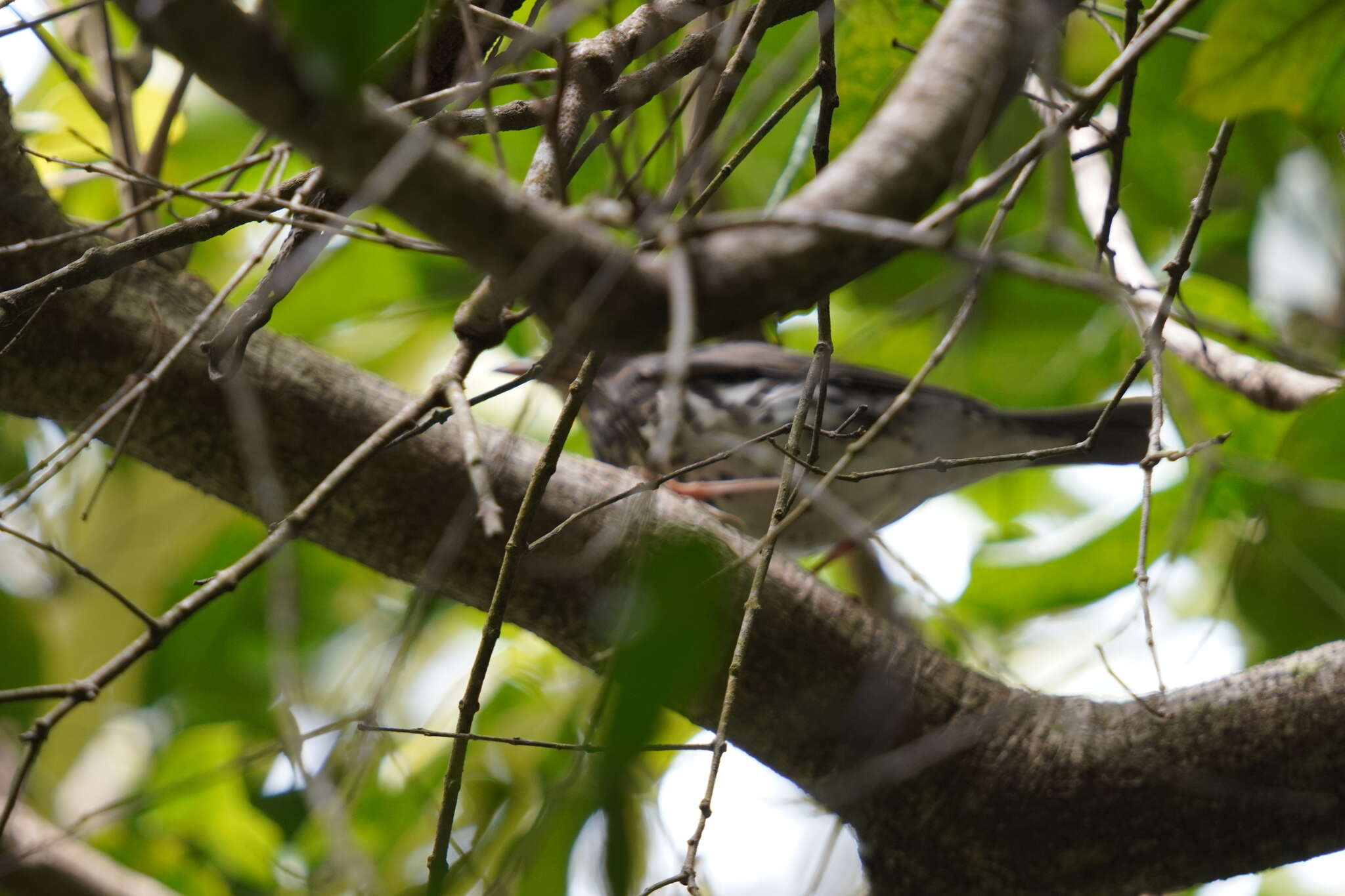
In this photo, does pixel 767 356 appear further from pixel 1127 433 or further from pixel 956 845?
pixel 956 845

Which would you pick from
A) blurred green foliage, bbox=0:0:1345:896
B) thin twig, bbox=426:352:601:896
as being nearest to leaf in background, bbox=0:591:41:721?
blurred green foliage, bbox=0:0:1345:896

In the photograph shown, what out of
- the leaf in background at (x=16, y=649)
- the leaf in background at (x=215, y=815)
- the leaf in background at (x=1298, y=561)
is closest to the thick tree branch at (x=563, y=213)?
the leaf in background at (x=1298, y=561)

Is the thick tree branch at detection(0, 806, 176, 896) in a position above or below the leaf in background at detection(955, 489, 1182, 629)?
below

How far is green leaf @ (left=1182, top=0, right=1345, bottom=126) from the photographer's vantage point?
1.62 m

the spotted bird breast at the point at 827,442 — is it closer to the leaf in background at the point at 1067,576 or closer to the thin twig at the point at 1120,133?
the leaf in background at the point at 1067,576

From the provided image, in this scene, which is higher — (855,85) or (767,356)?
(767,356)

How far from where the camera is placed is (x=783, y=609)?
2084 millimetres

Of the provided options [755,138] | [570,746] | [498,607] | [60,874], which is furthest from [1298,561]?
[60,874]

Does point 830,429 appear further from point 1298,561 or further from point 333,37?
point 333,37

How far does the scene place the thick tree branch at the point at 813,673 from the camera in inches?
77.4

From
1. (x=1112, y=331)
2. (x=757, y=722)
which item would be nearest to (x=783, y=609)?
(x=757, y=722)

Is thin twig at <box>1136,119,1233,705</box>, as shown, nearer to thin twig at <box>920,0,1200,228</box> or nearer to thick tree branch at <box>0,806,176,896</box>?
thin twig at <box>920,0,1200,228</box>

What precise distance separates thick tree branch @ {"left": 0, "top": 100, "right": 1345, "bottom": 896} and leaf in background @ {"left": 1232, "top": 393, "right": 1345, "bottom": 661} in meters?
0.74

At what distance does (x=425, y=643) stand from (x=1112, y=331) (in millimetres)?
2721
